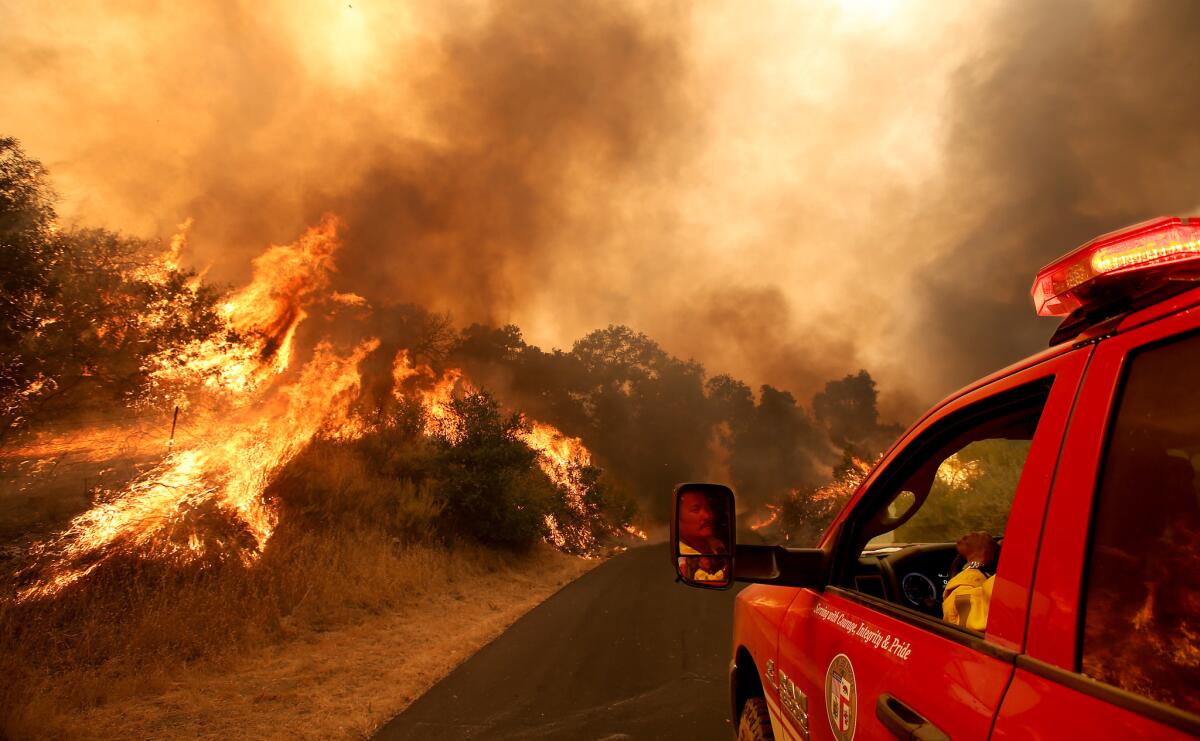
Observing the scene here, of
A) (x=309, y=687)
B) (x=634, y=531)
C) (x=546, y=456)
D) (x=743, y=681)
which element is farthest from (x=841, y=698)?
(x=634, y=531)

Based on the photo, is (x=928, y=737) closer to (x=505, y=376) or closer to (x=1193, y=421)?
(x=1193, y=421)

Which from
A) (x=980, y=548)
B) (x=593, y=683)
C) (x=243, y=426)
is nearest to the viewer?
(x=980, y=548)

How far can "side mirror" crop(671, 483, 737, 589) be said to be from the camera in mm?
2049

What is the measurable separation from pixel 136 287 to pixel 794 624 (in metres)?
17.6

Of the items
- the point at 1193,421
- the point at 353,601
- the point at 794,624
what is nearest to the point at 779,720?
the point at 794,624

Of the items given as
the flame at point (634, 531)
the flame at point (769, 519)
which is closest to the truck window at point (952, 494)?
the flame at point (634, 531)

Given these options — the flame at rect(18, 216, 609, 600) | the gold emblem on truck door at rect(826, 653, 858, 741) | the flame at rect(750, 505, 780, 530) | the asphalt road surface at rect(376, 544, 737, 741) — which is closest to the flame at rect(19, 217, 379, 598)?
the flame at rect(18, 216, 609, 600)

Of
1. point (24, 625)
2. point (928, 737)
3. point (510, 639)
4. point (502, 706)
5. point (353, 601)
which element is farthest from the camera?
point (353, 601)

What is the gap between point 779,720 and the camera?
95.7 inches

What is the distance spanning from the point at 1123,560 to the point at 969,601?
66cm

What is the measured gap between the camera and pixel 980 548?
201cm

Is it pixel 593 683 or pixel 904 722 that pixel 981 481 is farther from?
pixel 593 683

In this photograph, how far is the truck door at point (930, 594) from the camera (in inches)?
46.9

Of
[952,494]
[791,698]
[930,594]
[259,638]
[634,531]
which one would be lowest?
[259,638]
